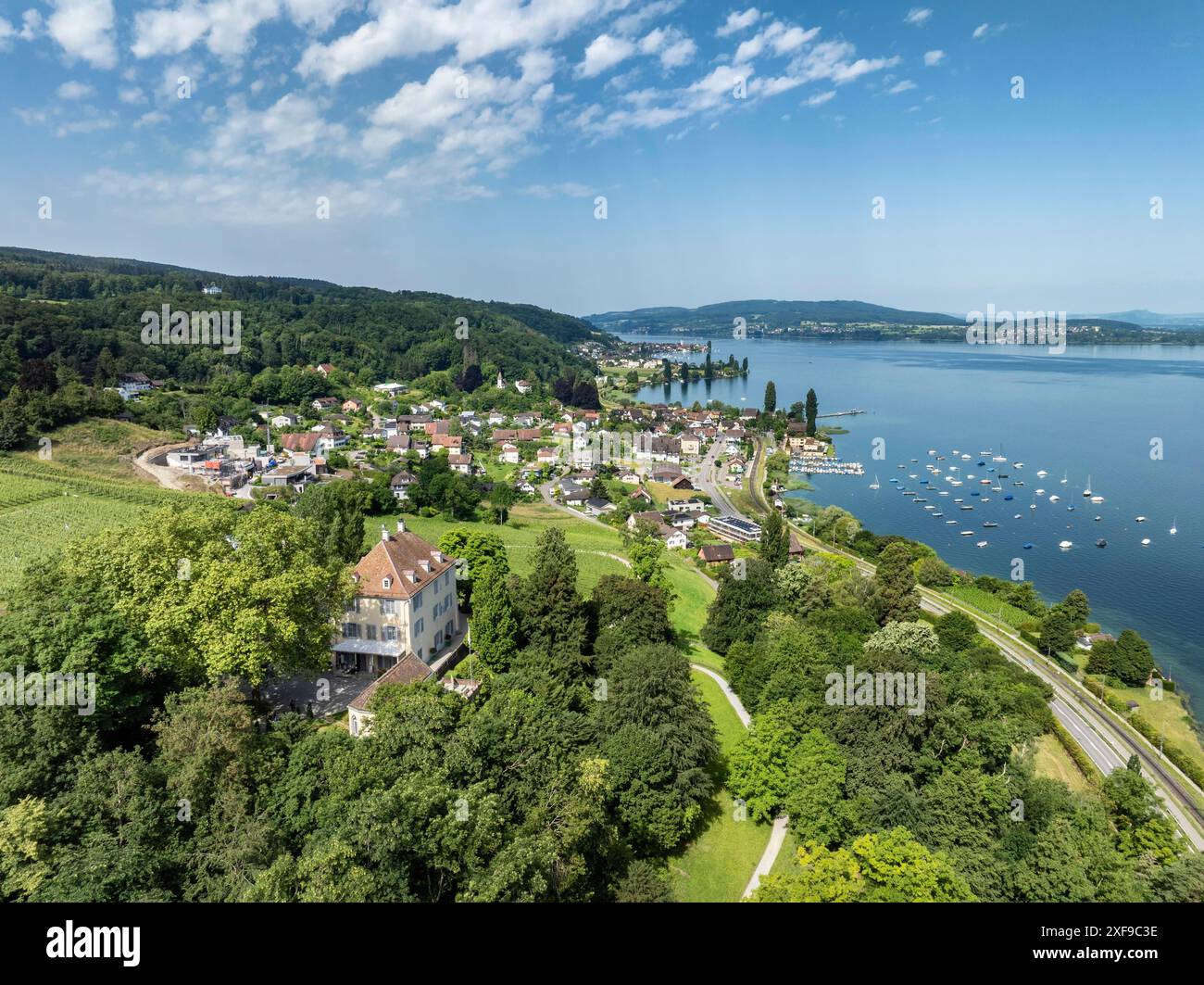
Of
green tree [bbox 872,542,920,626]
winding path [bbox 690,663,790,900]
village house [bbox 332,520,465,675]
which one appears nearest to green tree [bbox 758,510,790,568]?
green tree [bbox 872,542,920,626]

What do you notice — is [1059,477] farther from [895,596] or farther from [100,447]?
[100,447]

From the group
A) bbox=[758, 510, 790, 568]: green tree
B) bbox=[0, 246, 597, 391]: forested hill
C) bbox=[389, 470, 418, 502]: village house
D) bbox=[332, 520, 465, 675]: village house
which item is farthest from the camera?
bbox=[0, 246, 597, 391]: forested hill

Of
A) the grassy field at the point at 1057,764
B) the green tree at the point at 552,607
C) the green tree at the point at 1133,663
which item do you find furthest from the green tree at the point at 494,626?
the green tree at the point at 1133,663

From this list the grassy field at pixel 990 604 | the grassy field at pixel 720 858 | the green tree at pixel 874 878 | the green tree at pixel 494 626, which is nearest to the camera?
the green tree at pixel 874 878

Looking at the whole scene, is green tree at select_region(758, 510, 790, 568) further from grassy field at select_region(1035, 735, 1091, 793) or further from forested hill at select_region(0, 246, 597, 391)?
forested hill at select_region(0, 246, 597, 391)

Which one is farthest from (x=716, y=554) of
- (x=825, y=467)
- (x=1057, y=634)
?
(x=825, y=467)

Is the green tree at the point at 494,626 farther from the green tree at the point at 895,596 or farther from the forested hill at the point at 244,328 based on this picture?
the forested hill at the point at 244,328
